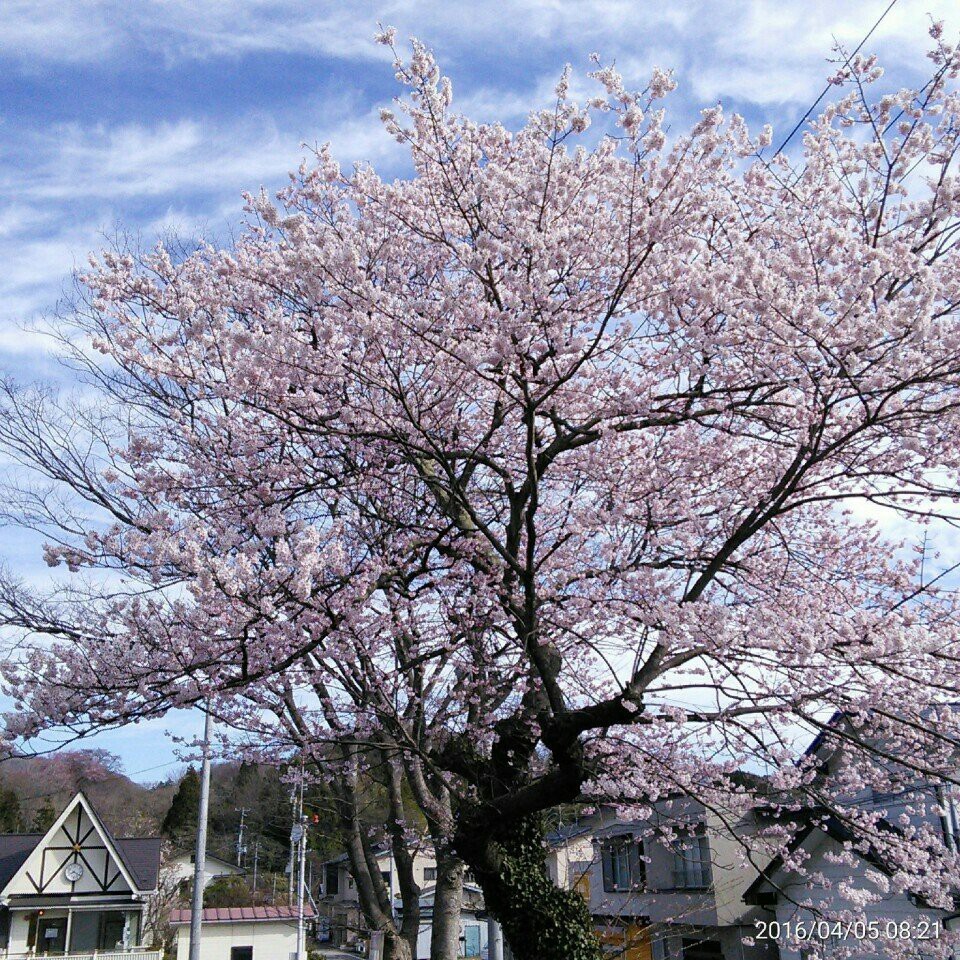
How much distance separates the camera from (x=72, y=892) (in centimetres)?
2122

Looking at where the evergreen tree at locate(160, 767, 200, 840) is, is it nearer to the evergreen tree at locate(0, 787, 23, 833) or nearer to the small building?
the evergreen tree at locate(0, 787, 23, 833)

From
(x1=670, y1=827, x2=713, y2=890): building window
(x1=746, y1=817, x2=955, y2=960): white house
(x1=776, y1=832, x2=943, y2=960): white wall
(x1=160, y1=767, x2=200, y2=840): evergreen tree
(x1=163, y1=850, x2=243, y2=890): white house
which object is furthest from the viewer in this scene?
(x1=160, y1=767, x2=200, y2=840): evergreen tree

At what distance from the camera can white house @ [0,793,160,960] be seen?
68.4ft

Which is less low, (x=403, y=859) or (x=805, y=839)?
(x=403, y=859)

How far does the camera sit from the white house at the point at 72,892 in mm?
20844

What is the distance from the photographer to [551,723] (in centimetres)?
537

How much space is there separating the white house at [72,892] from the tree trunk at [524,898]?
18305mm

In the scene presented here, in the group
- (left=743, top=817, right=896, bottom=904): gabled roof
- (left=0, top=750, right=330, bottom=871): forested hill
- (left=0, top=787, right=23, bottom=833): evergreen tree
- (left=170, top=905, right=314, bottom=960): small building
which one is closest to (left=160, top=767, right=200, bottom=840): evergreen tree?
(left=0, top=750, right=330, bottom=871): forested hill

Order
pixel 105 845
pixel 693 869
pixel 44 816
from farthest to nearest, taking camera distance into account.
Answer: pixel 44 816
pixel 105 845
pixel 693 869

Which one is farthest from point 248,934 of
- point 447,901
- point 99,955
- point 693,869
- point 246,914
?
point 447,901

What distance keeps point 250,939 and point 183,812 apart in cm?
1676

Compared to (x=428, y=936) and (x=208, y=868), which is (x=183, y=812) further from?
(x=428, y=936)

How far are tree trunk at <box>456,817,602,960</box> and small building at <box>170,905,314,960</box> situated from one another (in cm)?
1642

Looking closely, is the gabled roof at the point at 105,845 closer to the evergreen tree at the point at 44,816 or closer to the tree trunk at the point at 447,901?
the evergreen tree at the point at 44,816
